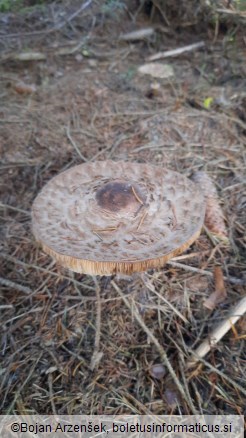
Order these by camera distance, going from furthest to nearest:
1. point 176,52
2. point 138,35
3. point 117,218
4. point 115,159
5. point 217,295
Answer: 1. point 138,35
2. point 176,52
3. point 115,159
4. point 217,295
5. point 117,218

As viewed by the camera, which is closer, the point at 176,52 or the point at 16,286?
the point at 16,286

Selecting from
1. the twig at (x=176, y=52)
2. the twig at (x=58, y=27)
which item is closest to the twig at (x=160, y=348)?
the twig at (x=176, y=52)

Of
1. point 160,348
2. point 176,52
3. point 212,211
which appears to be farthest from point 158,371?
point 176,52

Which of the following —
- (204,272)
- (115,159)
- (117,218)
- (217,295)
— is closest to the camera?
(117,218)

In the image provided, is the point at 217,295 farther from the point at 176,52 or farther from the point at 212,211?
the point at 176,52

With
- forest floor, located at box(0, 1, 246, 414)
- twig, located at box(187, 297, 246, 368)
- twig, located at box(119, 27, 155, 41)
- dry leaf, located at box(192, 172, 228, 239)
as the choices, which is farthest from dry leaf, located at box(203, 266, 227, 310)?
twig, located at box(119, 27, 155, 41)

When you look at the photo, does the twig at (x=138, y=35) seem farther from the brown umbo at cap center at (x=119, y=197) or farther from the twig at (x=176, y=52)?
the brown umbo at cap center at (x=119, y=197)
